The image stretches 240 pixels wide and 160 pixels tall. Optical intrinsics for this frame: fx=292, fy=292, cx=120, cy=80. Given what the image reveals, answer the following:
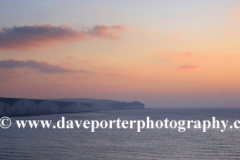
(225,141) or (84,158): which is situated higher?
(225,141)

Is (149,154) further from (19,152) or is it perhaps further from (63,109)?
(63,109)

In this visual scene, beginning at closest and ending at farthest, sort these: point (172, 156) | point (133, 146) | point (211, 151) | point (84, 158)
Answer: point (84, 158)
point (172, 156)
point (211, 151)
point (133, 146)

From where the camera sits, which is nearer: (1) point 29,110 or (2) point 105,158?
(2) point 105,158

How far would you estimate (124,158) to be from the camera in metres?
27.7

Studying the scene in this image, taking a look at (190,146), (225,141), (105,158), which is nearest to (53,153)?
(105,158)

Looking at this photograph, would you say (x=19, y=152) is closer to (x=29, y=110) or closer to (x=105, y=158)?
(x=105, y=158)

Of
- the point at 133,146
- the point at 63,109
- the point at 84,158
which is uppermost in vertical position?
the point at 63,109

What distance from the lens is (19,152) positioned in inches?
1177

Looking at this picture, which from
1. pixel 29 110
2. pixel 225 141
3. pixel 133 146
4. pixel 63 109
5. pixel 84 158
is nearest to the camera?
pixel 84 158

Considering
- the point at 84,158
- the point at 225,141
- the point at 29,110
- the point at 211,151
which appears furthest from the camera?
the point at 29,110

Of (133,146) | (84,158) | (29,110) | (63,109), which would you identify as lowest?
(84,158)

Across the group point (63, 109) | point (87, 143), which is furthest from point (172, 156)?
point (63, 109)

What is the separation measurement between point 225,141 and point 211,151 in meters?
8.98

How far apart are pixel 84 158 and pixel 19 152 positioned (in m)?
7.40
